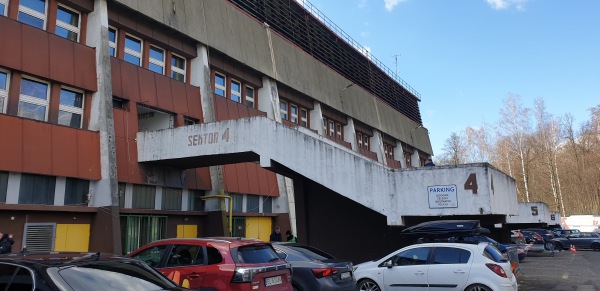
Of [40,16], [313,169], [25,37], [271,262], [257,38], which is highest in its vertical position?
[257,38]

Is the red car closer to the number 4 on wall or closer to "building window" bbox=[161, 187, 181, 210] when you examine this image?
the number 4 on wall

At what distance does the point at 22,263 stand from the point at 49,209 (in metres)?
10.2

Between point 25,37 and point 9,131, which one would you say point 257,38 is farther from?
point 9,131

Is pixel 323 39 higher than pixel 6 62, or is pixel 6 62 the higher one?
pixel 323 39

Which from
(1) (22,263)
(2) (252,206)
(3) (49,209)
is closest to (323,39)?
(2) (252,206)

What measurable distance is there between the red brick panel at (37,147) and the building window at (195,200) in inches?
247

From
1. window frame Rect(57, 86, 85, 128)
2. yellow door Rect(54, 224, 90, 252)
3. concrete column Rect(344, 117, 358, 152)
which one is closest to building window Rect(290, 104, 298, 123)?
concrete column Rect(344, 117, 358, 152)

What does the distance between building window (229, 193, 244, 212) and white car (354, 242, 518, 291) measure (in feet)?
35.3

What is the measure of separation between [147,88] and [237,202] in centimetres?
678

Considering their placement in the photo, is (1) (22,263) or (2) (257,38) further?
(2) (257,38)

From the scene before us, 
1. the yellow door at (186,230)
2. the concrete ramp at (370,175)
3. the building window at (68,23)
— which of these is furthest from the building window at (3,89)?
the yellow door at (186,230)

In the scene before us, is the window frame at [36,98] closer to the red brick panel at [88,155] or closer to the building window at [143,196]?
the red brick panel at [88,155]

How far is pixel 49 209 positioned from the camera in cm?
1292

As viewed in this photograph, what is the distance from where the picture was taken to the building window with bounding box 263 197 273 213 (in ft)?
73.8
